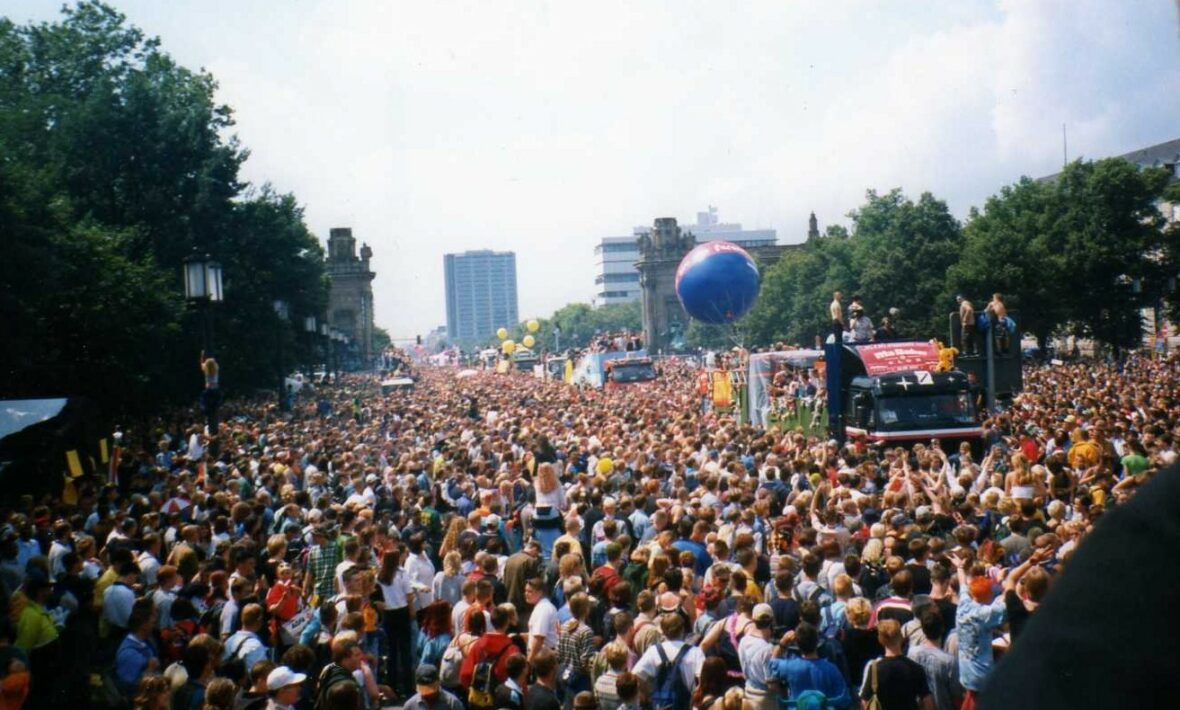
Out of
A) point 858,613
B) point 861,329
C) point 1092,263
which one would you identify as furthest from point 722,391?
point 1092,263

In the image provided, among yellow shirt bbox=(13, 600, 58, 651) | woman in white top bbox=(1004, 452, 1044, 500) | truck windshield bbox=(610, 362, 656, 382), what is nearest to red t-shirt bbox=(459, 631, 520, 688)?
yellow shirt bbox=(13, 600, 58, 651)

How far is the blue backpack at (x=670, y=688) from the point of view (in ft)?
26.8

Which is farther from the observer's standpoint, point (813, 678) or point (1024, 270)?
point (1024, 270)

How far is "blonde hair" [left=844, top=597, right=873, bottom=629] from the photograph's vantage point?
8555mm

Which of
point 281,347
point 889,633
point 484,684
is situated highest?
point 281,347

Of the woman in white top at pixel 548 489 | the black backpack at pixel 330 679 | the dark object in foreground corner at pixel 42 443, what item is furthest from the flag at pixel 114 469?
the black backpack at pixel 330 679

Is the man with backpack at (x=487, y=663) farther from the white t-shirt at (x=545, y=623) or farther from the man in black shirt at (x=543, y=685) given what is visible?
the white t-shirt at (x=545, y=623)

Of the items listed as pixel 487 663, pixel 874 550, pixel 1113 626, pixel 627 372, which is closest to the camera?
pixel 1113 626

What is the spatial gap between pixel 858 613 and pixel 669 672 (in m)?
1.59

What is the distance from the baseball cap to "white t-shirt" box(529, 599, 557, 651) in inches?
90.3

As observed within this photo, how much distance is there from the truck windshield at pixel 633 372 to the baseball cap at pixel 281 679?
44550 millimetres

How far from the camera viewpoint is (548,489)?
14.8 metres

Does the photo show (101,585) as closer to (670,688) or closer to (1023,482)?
(670,688)

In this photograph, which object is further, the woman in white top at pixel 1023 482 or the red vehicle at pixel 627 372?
the red vehicle at pixel 627 372
